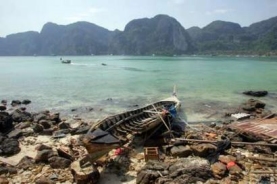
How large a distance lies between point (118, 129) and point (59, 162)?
365 cm

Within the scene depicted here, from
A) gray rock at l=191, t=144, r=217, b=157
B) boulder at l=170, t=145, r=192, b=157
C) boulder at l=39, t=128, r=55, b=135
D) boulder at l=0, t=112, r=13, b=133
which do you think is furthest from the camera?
boulder at l=0, t=112, r=13, b=133

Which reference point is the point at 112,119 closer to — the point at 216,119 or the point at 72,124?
the point at 72,124

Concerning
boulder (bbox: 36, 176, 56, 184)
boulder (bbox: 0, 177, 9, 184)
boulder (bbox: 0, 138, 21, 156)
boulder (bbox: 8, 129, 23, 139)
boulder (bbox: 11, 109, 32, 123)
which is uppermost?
boulder (bbox: 36, 176, 56, 184)

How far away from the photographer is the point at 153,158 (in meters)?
12.9

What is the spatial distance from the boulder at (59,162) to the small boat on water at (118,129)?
5.39ft

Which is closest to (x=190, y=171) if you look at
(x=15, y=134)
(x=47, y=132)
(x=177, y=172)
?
(x=177, y=172)

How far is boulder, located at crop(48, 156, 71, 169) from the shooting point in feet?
40.4

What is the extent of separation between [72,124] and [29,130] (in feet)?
9.84

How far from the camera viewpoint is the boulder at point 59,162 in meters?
12.3

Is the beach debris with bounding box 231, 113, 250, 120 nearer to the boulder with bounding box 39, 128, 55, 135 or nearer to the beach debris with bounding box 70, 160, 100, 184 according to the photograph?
the boulder with bounding box 39, 128, 55, 135

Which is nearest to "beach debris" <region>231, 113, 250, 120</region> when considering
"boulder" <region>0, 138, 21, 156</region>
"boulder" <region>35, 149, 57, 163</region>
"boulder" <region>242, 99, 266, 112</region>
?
"boulder" <region>242, 99, 266, 112</region>

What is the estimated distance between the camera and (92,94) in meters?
35.2

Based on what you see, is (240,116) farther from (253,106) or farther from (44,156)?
(44,156)

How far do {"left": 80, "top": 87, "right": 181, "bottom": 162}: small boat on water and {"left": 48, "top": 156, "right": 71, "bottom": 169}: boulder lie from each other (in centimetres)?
164
